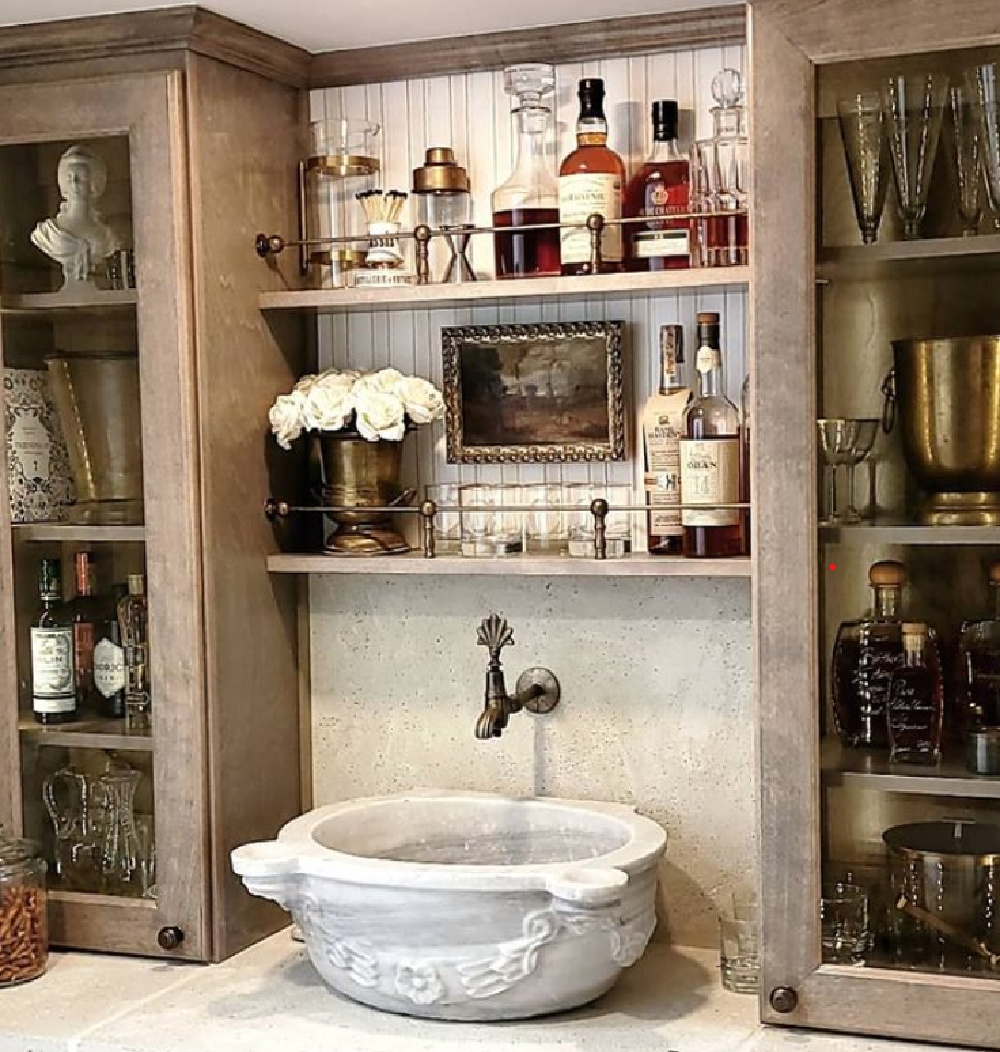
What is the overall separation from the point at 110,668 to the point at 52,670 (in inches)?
3.4

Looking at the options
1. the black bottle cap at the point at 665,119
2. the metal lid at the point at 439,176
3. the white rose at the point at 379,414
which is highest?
the black bottle cap at the point at 665,119

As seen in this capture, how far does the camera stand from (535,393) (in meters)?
2.49

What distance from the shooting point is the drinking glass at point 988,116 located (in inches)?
76.4

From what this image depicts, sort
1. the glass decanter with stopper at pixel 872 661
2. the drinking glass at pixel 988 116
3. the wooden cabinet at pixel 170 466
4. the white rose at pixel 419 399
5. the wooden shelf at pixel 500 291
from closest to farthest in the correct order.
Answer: the drinking glass at pixel 988 116 < the glass decanter with stopper at pixel 872 661 < the wooden shelf at pixel 500 291 < the wooden cabinet at pixel 170 466 < the white rose at pixel 419 399

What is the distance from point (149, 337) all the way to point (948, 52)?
113 centimetres

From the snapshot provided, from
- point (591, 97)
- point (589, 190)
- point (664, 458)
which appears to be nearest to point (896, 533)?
point (664, 458)

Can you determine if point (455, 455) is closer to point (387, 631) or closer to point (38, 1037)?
point (387, 631)

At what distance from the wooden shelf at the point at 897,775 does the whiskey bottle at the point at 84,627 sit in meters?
1.09

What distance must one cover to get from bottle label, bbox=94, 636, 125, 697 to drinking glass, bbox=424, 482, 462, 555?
1.62 ft

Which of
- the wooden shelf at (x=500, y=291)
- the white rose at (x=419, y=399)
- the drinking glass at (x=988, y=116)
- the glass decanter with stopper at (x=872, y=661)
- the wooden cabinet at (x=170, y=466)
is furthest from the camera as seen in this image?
the white rose at (x=419, y=399)

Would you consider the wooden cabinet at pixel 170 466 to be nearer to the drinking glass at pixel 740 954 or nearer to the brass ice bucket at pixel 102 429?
the brass ice bucket at pixel 102 429

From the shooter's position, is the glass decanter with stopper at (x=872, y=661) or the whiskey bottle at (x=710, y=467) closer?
the glass decanter with stopper at (x=872, y=661)

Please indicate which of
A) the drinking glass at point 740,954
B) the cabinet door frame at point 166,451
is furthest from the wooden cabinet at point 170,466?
the drinking glass at point 740,954

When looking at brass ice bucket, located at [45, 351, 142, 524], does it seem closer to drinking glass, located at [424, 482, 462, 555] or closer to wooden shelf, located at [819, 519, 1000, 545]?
drinking glass, located at [424, 482, 462, 555]
